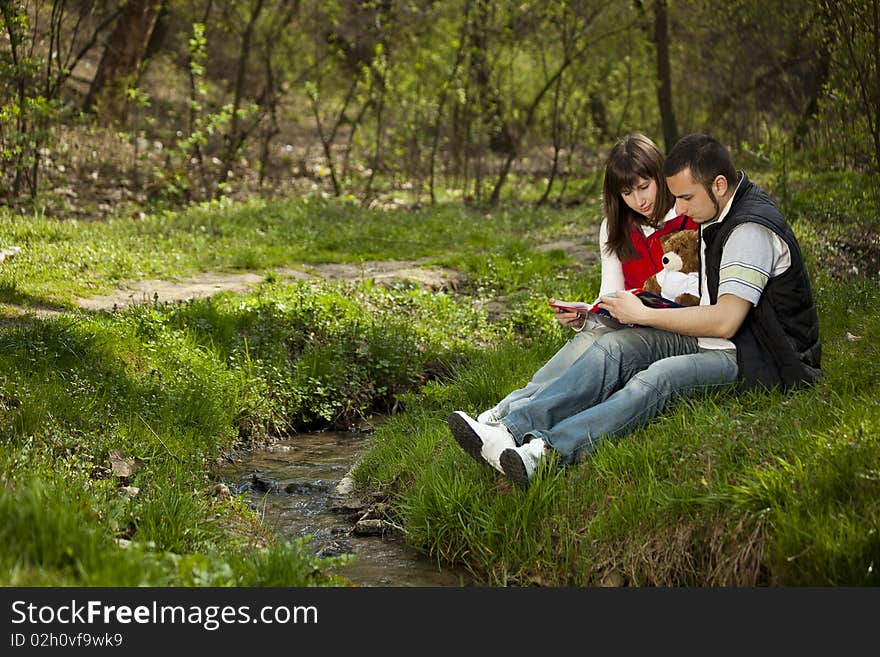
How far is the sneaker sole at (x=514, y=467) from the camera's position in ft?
14.3

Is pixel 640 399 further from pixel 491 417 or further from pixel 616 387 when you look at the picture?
pixel 491 417

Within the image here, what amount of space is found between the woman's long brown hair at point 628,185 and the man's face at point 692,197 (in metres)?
0.16

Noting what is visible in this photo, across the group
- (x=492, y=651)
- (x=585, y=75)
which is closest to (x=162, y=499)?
(x=492, y=651)

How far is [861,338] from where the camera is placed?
5.78 metres

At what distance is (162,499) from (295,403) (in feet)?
8.52

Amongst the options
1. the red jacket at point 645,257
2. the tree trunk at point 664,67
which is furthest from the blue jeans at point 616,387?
the tree trunk at point 664,67

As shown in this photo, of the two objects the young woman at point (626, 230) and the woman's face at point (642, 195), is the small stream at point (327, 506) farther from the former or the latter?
the woman's face at point (642, 195)

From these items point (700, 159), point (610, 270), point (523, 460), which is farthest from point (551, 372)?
point (700, 159)

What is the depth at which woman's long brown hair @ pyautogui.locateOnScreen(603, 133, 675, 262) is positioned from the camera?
4.81m

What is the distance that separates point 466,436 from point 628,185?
1503 mm

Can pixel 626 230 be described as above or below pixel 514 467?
above

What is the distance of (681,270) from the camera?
16.0 feet

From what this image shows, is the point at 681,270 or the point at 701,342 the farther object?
the point at 681,270

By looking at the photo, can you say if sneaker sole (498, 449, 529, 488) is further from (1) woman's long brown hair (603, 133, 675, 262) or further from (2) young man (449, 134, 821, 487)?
(1) woman's long brown hair (603, 133, 675, 262)
